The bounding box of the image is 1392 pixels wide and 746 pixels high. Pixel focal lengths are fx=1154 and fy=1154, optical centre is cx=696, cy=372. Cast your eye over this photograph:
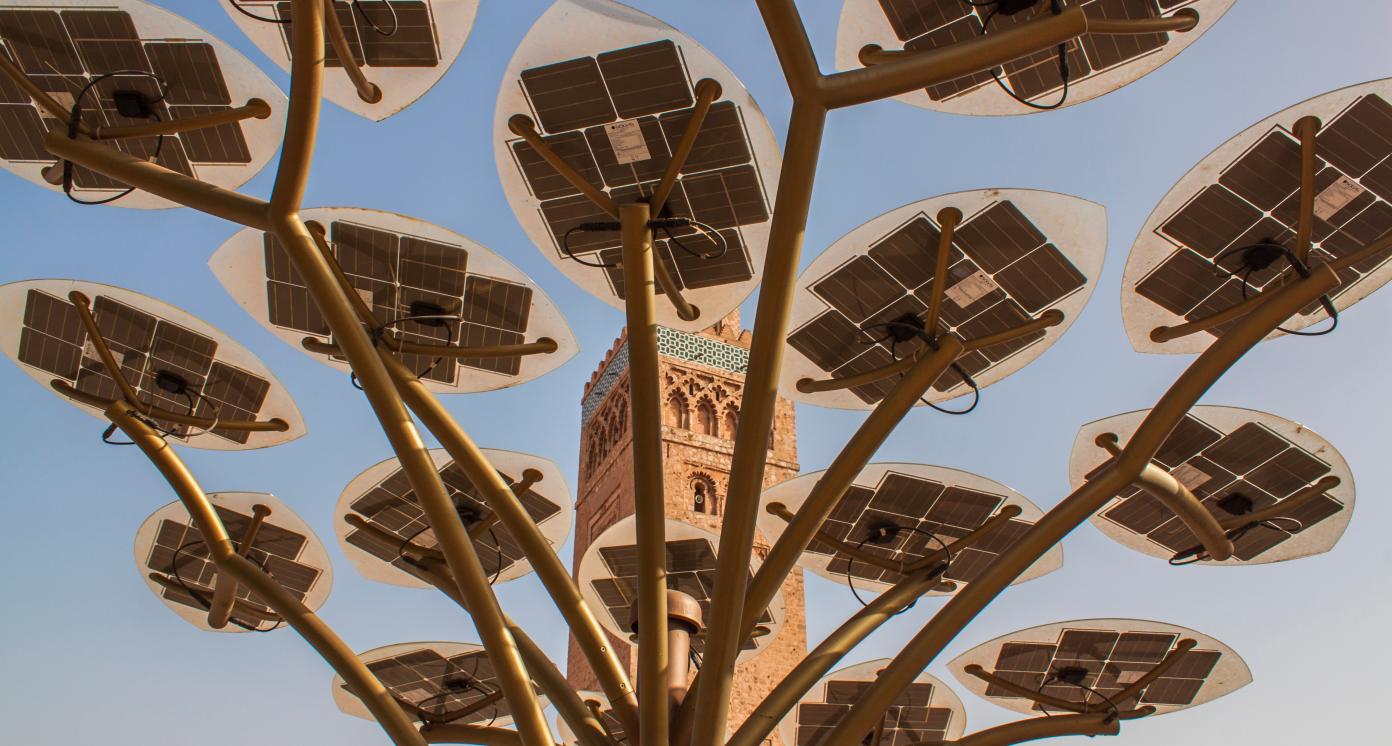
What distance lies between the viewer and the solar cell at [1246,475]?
38.8 feet

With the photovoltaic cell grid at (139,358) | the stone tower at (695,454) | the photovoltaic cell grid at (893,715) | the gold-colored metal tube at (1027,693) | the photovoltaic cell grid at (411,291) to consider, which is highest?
the photovoltaic cell grid at (411,291)

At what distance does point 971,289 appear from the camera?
33.9 feet

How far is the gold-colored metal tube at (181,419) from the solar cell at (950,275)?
17.2 ft

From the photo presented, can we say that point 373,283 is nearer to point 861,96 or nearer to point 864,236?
point 864,236

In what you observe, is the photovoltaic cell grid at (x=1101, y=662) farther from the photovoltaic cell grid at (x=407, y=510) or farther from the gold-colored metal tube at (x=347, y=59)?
the gold-colored metal tube at (x=347, y=59)

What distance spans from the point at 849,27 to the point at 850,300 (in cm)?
259

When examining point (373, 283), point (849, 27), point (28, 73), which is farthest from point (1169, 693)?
point (28, 73)

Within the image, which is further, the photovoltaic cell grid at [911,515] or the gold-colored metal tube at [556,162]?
the photovoltaic cell grid at [911,515]

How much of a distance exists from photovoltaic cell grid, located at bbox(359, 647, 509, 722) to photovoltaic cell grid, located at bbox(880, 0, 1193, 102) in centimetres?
891

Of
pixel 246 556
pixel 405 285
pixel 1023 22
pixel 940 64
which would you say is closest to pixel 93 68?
pixel 405 285

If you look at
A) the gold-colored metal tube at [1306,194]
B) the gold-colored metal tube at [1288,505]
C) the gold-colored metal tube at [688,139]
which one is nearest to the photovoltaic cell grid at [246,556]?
the gold-colored metal tube at [688,139]

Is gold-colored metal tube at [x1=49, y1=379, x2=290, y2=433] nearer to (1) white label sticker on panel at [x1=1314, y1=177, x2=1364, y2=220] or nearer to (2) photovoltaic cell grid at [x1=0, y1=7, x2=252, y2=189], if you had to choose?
(2) photovoltaic cell grid at [x1=0, y1=7, x2=252, y2=189]

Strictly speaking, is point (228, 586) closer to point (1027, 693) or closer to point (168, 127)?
point (168, 127)

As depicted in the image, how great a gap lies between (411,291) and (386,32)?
230cm
